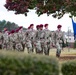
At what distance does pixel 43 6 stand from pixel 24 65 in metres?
30.5

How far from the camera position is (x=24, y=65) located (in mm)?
7293

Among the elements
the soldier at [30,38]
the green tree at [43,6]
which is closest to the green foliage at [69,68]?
the soldier at [30,38]

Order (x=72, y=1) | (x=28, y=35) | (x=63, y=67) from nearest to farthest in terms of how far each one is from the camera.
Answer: (x=63, y=67)
(x=28, y=35)
(x=72, y=1)

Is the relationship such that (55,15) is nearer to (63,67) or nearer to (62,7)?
(62,7)

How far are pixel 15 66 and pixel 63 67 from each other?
4.72 metres

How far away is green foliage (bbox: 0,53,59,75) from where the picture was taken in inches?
282

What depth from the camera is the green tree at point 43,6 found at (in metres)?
36.6

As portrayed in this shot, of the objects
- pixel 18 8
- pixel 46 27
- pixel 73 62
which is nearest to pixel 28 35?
pixel 46 27

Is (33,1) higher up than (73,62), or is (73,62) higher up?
(33,1)

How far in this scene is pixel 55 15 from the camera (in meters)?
38.9

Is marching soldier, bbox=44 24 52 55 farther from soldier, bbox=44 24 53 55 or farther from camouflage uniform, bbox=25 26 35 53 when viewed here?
camouflage uniform, bbox=25 26 35 53

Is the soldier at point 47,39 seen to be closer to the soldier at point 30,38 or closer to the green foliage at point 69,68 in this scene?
the soldier at point 30,38

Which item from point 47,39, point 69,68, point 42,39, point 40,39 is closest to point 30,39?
point 40,39

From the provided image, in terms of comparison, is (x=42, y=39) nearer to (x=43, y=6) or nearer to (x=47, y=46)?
(x=47, y=46)
